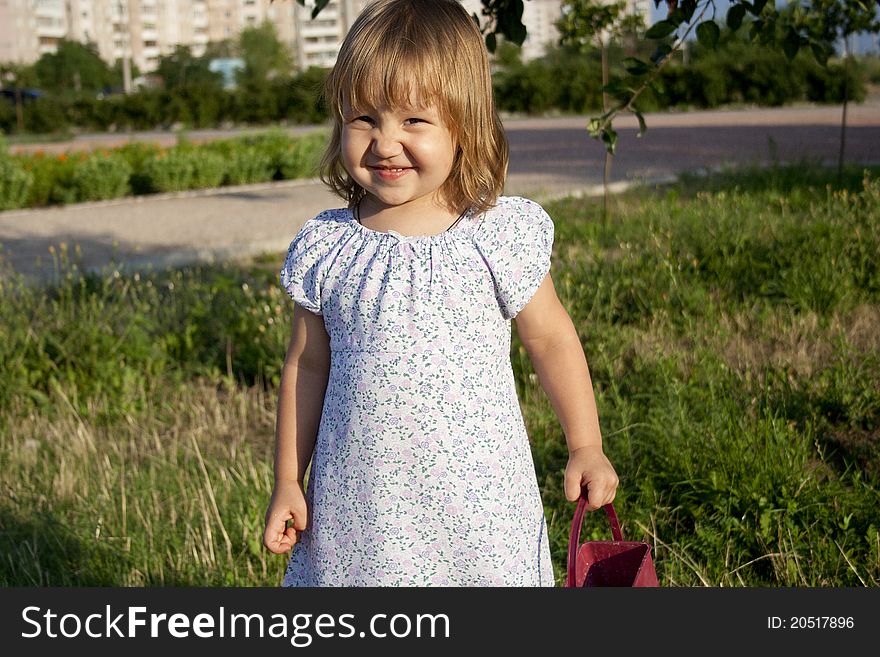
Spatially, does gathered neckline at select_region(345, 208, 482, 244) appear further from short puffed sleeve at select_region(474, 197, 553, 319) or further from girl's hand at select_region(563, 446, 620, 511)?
girl's hand at select_region(563, 446, 620, 511)

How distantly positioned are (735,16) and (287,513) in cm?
200

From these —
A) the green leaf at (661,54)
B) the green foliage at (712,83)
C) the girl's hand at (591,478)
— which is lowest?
the girl's hand at (591,478)

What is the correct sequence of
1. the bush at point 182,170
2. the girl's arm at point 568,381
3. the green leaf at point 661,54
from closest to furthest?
the girl's arm at point 568,381 < the green leaf at point 661,54 < the bush at point 182,170

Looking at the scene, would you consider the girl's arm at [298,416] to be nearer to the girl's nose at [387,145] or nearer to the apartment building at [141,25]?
the girl's nose at [387,145]

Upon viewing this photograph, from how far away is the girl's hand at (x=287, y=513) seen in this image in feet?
5.76

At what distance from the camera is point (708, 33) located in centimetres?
289

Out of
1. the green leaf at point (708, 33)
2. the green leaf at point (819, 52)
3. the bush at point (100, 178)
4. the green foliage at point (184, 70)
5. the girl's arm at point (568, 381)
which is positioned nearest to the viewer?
the girl's arm at point (568, 381)

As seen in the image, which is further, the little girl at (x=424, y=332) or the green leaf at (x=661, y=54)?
the green leaf at (x=661, y=54)

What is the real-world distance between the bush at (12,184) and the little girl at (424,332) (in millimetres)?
10245

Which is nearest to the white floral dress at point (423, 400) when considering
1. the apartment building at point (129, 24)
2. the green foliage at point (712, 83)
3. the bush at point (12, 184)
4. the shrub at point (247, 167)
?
the bush at point (12, 184)

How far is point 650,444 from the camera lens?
116 inches

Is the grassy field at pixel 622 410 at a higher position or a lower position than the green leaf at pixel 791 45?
lower

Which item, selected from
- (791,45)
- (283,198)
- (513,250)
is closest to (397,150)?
(513,250)

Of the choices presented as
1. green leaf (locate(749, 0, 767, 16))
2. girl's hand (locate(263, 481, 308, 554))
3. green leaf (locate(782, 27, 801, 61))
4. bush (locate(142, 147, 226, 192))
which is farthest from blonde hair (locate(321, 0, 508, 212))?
bush (locate(142, 147, 226, 192))
